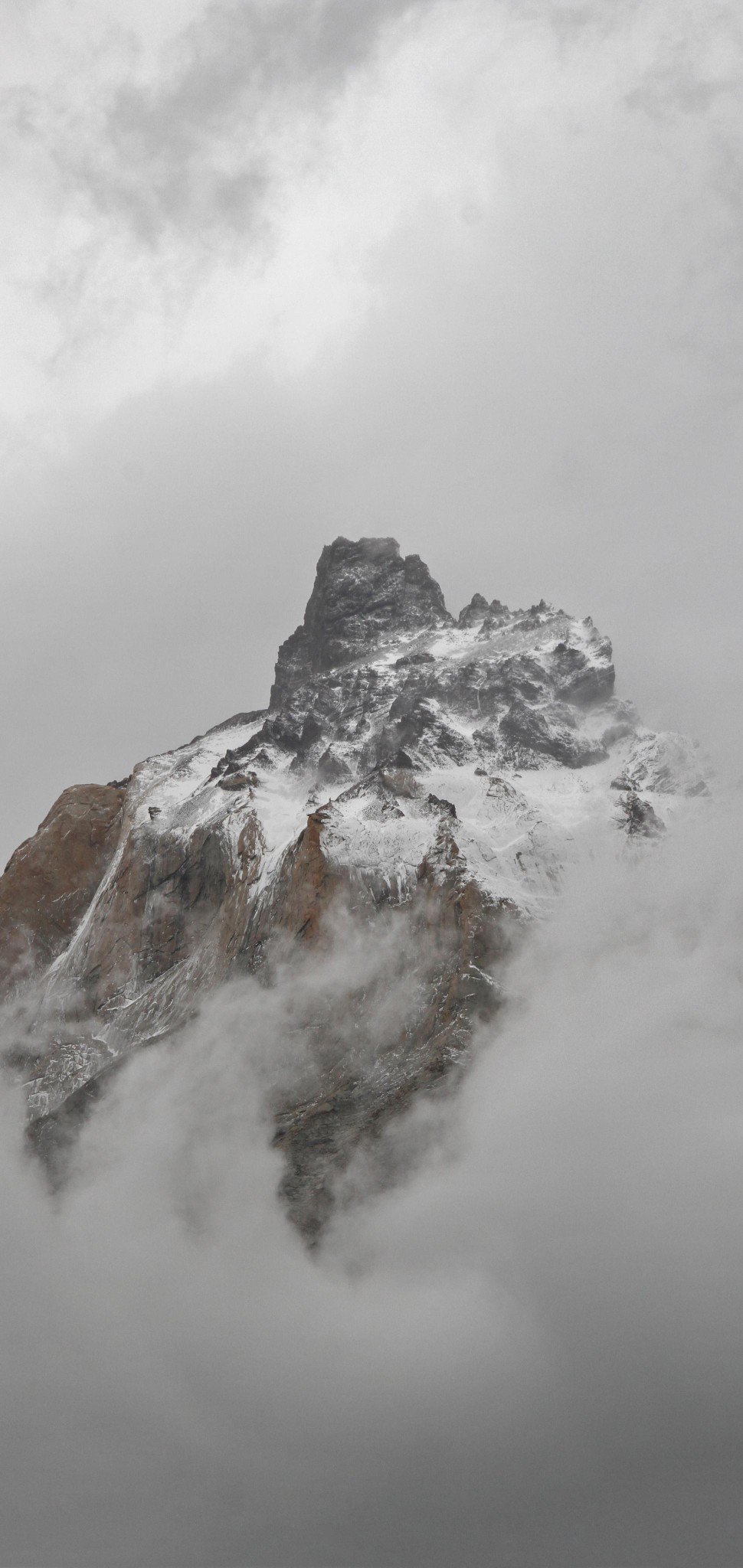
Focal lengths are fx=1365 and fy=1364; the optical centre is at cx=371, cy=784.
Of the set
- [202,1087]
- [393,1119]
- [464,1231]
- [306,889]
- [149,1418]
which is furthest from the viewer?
[149,1418]

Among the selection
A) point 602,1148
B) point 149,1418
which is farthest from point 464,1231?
point 149,1418

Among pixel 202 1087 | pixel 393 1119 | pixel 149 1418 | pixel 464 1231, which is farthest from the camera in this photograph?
pixel 149 1418

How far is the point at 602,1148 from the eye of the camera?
163 m

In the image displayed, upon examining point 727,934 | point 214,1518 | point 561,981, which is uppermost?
point 727,934

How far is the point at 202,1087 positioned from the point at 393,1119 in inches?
1204

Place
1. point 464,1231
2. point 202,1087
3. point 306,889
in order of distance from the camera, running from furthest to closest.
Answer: point 306,889, point 202,1087, point 464,1231

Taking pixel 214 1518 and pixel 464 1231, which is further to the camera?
pixel 214 1518

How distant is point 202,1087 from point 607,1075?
1911 inches

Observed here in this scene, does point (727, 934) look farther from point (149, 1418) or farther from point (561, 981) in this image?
point (149, 1418)

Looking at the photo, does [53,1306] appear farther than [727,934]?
Yes

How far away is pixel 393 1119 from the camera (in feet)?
473

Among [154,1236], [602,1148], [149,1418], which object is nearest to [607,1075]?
[602,1148]

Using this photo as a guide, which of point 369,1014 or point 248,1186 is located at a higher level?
point 369,1014

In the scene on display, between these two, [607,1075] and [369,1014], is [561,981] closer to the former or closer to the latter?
[607,1075]
